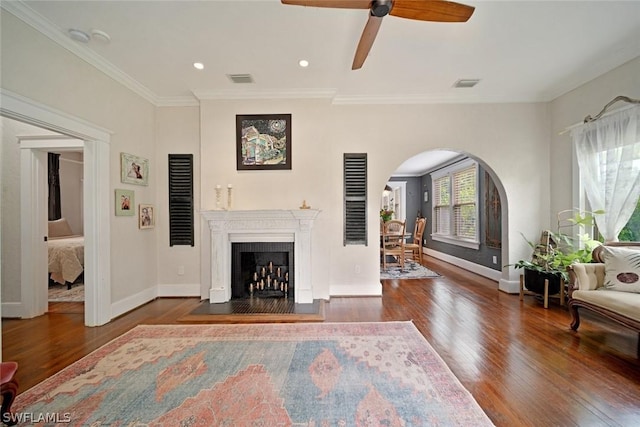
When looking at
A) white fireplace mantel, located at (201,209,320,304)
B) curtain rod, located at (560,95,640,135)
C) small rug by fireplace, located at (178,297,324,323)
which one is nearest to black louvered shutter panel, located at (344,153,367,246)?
white fireplace mantel, located at (201,209,320,304)

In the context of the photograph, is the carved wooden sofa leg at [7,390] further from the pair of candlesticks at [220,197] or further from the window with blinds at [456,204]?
the window with blinds at [456,204]

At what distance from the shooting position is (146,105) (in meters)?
3.81

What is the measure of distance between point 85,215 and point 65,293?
7.20 feet

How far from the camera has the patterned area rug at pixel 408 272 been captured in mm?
5199

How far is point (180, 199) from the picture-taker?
13.3ft

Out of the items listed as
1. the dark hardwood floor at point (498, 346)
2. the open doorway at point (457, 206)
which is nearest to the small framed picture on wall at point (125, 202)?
the dark hardwood floor at point (498, 346)

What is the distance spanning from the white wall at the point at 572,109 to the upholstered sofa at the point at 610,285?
112 centimetres

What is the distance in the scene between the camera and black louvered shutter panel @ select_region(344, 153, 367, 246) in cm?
404

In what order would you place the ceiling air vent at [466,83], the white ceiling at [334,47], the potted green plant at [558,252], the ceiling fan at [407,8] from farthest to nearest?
the ceiling air vent at [466,83] → the potted green plant at [558,252] → the white ceiling at [334,47] → the ceiling fan at [407,8]

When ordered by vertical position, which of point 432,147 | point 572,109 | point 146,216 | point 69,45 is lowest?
point 146,216

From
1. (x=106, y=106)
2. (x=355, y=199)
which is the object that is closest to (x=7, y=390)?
(x=106, y=106)

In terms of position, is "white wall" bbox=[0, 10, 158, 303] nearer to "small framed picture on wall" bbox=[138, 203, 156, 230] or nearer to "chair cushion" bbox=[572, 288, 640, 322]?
"small framed picture on wall" bbox=[138, 203, 156, 230]

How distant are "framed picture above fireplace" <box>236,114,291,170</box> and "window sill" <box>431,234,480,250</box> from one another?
4.18m

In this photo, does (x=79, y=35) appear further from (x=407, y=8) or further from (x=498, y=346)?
(x=498, y=346)
